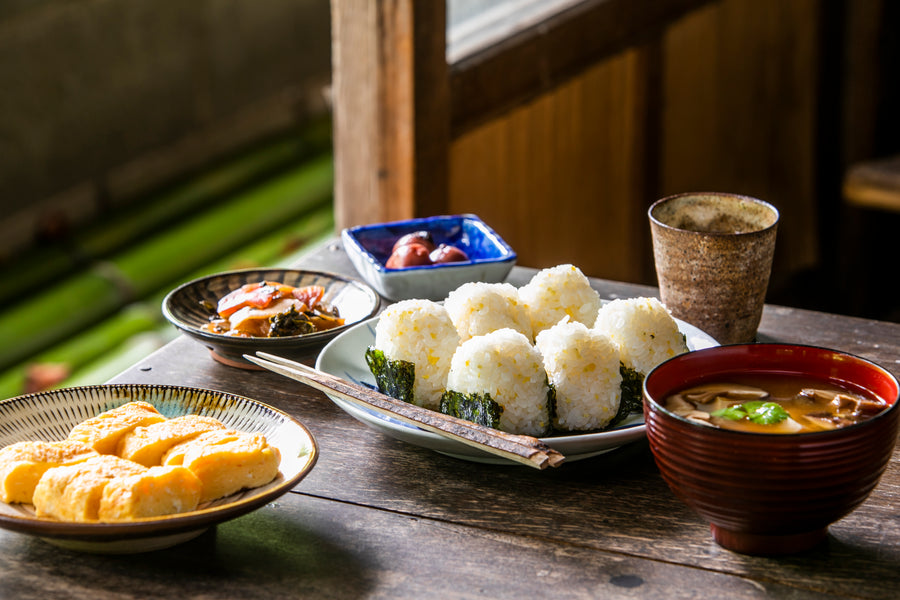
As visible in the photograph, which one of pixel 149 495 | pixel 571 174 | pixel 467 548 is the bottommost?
pixel 571 174

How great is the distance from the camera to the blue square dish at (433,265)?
1615 mm

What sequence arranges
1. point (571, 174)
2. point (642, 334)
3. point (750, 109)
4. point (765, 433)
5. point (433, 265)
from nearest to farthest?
point (765, 433)
point (642, 334)
point (433, 265)
point (571, 174)
point (750, 109)

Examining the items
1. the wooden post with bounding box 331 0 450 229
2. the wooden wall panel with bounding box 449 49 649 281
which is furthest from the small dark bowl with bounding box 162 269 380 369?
the wooden wall panel with bounding box 449 49 649 281

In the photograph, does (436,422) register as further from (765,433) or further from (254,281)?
(254,281)

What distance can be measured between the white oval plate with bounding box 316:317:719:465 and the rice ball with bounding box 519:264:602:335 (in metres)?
0.15

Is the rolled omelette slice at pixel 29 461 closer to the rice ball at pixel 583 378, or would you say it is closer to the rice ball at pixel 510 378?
the rice ball at pixel 510 378

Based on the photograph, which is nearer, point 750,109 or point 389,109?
point 389,109

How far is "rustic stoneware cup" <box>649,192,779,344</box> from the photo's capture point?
55.9 inches

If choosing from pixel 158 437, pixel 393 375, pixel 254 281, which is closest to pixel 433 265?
pixel 254 281

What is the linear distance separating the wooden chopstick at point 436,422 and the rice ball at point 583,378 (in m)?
0.11

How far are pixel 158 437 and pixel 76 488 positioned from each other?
123 millimetres

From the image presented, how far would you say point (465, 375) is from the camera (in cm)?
116

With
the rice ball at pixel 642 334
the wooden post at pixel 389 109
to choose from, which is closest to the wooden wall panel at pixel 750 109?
the wooden post at pixel 389 109

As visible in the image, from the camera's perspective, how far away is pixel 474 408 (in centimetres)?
115
